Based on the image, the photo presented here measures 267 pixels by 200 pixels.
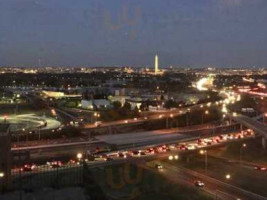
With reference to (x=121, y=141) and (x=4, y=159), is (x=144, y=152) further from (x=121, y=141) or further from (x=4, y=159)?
(x=4, y=159)

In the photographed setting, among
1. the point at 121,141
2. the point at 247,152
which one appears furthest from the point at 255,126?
the point at 121,141

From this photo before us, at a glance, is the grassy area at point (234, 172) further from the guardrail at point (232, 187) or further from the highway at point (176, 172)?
the highway at point (176, 172)

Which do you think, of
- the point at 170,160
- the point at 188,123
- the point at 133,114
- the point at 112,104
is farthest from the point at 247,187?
the point at 112,104

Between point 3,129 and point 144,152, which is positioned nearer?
point 3,129

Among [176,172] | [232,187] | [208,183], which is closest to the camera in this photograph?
[232,187]

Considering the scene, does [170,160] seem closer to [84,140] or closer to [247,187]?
[247,187]

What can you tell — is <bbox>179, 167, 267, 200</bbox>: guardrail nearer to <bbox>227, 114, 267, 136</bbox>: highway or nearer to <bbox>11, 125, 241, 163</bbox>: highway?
<bbox>11, 125, 241, 163</bbox>: highway

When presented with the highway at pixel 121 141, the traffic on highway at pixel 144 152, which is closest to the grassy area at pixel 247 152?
the traffic on highway at pixel 144 152

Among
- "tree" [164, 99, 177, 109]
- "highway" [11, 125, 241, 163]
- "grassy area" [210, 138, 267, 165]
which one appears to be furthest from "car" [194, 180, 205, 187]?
"tree" [164, 99, 177, 109]
